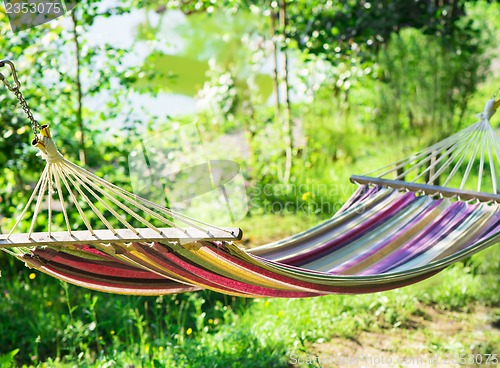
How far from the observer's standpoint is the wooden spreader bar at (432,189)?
2240 millimetres

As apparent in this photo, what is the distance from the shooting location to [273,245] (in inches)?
80.4

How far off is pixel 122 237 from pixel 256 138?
283 centimetres

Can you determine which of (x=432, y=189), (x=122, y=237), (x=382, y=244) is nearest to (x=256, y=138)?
(x=432, y=189)

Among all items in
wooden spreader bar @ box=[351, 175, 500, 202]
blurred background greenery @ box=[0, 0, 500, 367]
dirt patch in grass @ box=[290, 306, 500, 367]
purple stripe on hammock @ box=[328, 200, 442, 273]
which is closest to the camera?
purple stripe on hammock @ box=[328, 200, 442, 273]

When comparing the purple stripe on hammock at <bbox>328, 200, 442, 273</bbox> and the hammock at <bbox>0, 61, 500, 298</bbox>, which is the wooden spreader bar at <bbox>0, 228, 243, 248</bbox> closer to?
the hammock at <bbox>0, 61, 500, 298</bbox>

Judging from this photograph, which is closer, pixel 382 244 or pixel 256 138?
pixel 382 244

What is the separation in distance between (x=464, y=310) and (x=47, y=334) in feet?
5.81

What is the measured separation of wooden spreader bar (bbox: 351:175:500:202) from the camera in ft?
7.35

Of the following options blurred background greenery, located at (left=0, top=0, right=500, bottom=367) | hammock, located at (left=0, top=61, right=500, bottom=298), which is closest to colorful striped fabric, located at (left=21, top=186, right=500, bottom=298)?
hammock, located at (left=0, top=61, right=500, bottom=298)

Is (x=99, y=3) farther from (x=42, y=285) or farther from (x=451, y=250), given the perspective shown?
(x=451, y=250)

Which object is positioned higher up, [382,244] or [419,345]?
[382,244]

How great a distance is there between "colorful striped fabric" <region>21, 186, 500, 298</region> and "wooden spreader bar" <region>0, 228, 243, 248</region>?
3cm

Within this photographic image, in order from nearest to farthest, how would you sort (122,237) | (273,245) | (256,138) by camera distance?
(122,237), (273,245), (256,138)

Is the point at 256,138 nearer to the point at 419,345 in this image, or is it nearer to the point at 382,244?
the point at 419,345
